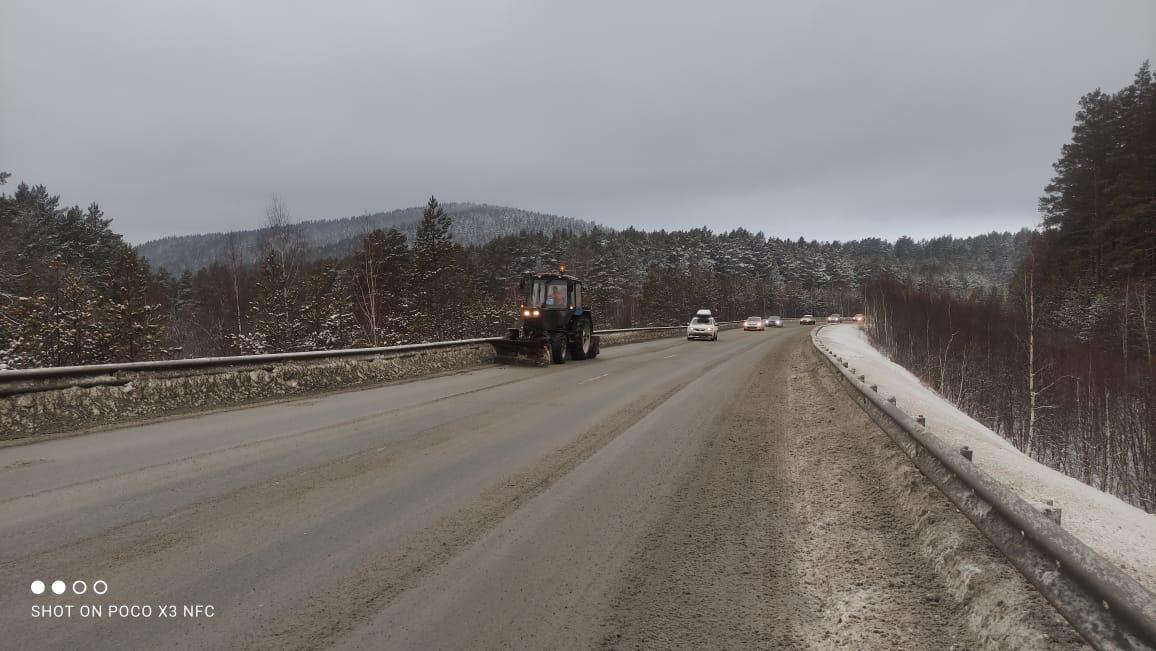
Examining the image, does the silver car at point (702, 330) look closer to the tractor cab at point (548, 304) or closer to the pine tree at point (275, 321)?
the tractor cab at point (548, 304)

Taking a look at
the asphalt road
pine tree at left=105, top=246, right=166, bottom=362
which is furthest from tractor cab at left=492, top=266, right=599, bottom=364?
pine tree at left=105, top=246, right=166, bottom=362

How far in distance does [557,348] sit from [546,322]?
40.2 inches

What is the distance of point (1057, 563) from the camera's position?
257 centimetres

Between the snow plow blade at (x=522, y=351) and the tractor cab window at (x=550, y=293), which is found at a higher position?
the tractor cab window at (x=550, y=293)

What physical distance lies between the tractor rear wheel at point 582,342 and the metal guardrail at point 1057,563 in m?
16.3

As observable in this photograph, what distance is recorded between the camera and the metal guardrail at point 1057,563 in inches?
78.4

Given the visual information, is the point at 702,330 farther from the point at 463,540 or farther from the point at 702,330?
the point at 463,540

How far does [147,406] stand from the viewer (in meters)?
9.46

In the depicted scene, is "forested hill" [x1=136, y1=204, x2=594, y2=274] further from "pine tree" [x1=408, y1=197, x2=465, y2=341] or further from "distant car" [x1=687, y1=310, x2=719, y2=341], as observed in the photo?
"distant car" [x1=687, y1=310, x2=719, y2=341]

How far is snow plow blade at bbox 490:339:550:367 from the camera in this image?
18312 millimetres

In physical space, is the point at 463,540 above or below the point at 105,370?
below

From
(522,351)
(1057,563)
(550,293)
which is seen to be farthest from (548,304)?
(1057,563)

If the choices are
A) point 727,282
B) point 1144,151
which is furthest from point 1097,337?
point 727,282

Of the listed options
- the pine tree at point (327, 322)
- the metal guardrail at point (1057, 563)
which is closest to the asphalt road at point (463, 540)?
the metal guardrail at point (1057, 563)
